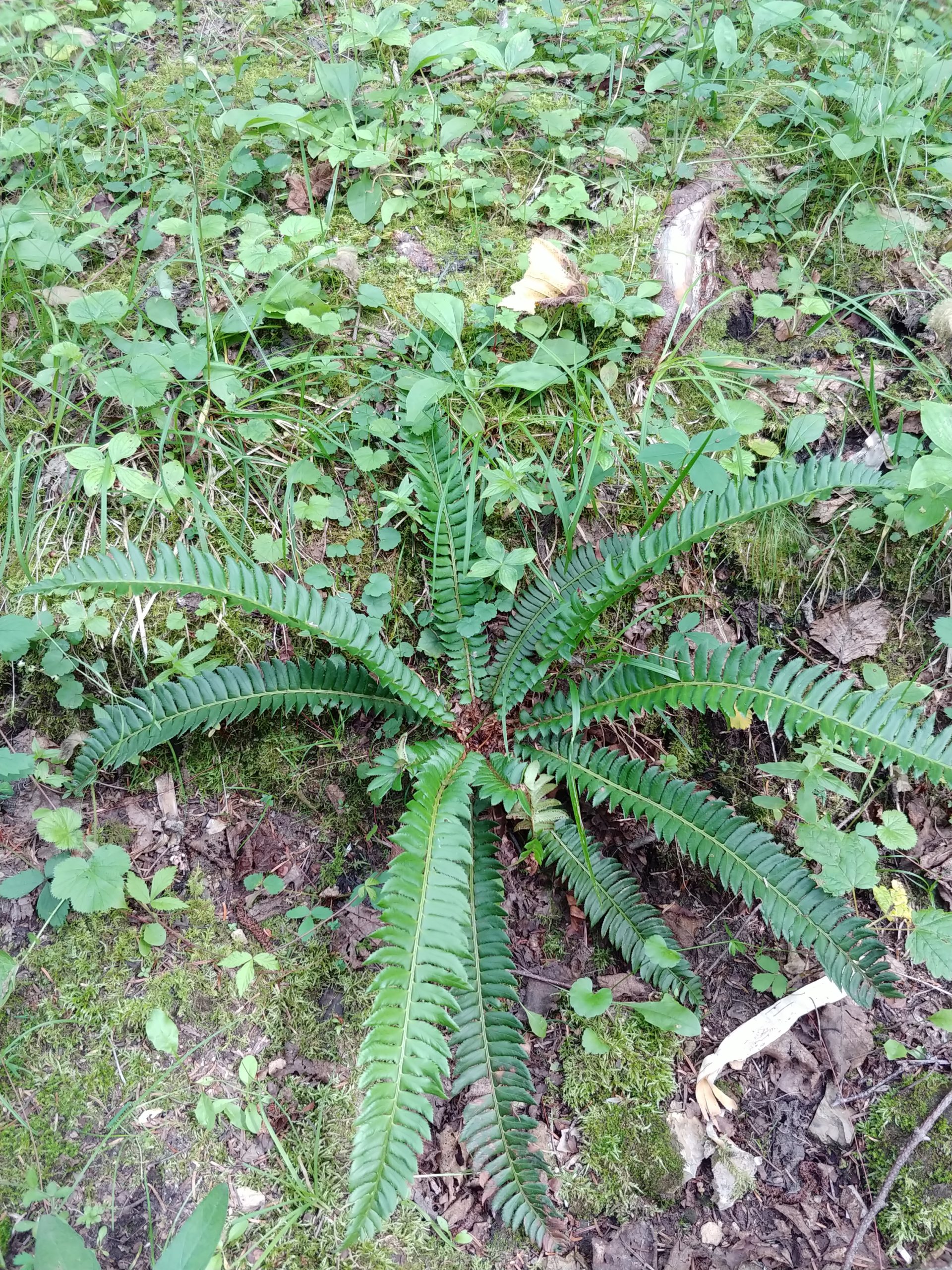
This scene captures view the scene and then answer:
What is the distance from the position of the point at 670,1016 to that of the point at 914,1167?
30.9 inches

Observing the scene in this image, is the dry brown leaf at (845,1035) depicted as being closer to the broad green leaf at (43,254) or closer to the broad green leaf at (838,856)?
the broad green leaf at (838,856)

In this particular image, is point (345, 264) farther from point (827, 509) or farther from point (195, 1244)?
point (195, 1244)

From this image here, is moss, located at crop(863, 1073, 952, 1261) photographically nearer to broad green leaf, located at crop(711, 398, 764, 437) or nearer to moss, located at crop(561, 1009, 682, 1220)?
moss, located at crop(561, 1009, 682, 1220)

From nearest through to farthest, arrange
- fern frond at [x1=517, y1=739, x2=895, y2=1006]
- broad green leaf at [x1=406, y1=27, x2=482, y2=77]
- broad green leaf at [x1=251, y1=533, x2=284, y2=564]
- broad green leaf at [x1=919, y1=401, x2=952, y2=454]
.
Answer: fern frond at [x1=517, y1=739, x2=895, y2=1006] → broad green leaf at [x1=919, y1=401, x2=952, y2=454] → broad green leaf at [x1=251, y1=533, x2=284, y2=564] → broad green leaf at [x1=406, y1=27, x2=482, y2=77]

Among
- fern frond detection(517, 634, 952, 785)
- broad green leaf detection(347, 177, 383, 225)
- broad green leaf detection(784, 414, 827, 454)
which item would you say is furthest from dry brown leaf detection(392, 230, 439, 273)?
fern frond detection(517, 634, 952, 785)

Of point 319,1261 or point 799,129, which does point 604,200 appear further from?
point 319,1261

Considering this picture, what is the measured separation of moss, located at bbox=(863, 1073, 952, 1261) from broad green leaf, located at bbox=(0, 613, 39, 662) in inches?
112

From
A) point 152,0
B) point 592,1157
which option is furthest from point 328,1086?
point 152,0

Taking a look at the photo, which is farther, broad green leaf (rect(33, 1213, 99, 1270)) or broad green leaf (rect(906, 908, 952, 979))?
broad green leaf (rect(906, 908, 952, 979))

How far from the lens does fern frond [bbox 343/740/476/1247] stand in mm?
1714

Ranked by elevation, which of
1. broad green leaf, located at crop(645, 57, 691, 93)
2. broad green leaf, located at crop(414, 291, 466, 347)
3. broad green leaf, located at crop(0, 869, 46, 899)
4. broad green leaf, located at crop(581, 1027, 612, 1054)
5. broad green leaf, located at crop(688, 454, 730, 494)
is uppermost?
broad green leaf, located at crop(645, 57, 691, 93)

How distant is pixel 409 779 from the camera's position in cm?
261

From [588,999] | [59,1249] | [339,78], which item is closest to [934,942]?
[588,999]

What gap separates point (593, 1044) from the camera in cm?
226
